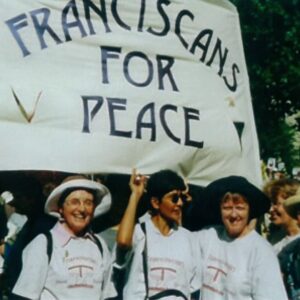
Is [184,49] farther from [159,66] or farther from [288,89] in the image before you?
[288,89]

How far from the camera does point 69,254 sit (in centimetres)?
520

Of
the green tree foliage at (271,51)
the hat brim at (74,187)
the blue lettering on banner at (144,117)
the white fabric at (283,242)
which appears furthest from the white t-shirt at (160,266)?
the green tree foliage at (271,51)

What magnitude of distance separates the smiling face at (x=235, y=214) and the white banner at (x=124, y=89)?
0.57 m

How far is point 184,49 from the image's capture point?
6.25 m

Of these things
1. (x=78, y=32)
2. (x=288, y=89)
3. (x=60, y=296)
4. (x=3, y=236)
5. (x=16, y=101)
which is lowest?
(x=60, y=296)

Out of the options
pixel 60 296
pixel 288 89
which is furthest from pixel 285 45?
pixel 60 296

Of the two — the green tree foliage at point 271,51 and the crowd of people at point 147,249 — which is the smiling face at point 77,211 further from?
the green tree foliage at point 271,51

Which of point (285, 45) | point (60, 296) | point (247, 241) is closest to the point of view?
point (60, 296)

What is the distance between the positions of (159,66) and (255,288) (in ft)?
4.77

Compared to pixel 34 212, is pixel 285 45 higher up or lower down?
higher up

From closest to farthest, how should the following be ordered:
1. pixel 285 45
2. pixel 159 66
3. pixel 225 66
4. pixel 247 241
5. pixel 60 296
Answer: pixel 60 296, pixel 247 241, pixel 159 66, pixel 225 66, pixel 285 45

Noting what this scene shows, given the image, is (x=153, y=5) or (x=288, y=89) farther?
(x=288, y=89)

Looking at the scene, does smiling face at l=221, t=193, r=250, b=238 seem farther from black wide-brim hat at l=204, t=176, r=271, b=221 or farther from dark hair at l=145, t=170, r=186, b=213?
dark hair at l=145, t=170, r=186, b=213

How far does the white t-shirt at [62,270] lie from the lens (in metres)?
5.09
